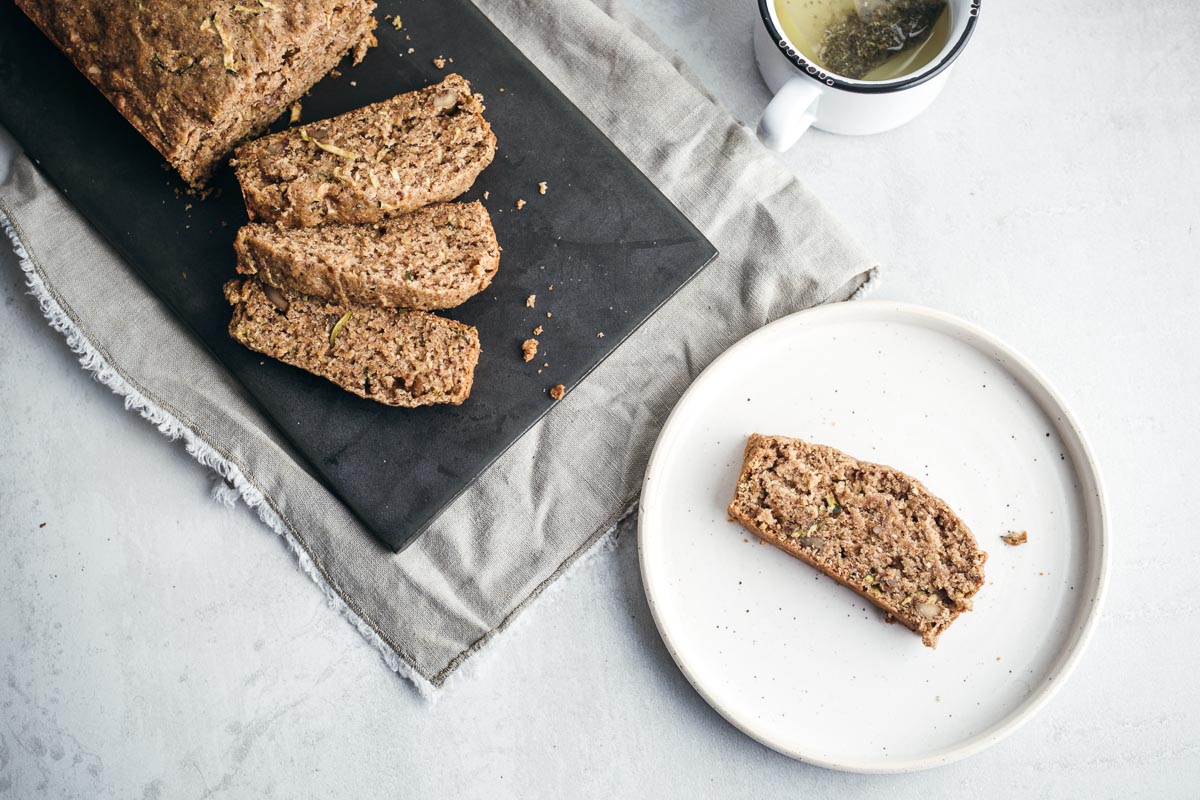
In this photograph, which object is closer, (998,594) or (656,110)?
(998,594)

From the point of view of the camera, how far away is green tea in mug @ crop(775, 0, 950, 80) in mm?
2822

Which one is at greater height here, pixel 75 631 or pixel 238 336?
pixel 238 336

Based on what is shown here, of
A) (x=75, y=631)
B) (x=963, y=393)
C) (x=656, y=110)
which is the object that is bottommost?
(x=75, y=631)

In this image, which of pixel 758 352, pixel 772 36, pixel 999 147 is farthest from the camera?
pixel 999 147

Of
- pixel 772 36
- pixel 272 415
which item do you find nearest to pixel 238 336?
pixel 272 415

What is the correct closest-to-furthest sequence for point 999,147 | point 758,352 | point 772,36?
point 772,36 < point 758,352 < point 999,147

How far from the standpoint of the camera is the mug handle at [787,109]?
2674 millimetres

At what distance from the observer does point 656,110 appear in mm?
3039

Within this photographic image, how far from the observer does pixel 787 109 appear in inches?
105

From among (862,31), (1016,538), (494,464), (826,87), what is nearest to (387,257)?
(494,464)

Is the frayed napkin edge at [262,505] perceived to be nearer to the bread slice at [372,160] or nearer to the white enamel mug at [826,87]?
the bread slice at [372,160]

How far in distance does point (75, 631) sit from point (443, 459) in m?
1.37

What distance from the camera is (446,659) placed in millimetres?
2920

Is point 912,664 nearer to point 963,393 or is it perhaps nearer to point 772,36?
point 963,393
